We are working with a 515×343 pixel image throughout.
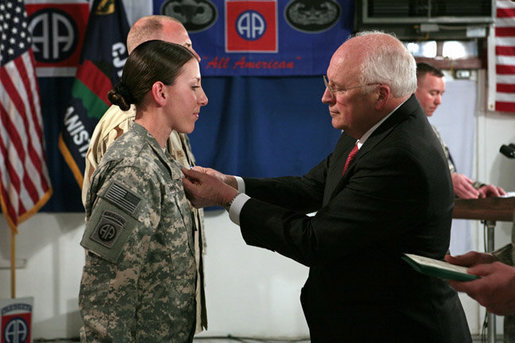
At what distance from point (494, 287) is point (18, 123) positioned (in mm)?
3470

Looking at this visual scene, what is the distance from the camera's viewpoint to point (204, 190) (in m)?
1.97

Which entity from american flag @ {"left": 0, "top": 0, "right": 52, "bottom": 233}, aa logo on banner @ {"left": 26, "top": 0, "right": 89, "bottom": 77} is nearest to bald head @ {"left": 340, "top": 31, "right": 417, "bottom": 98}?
american flag @ {"left": 0, "top": 0, "right": 52, "bottom": 233}

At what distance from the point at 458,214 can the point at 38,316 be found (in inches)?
120

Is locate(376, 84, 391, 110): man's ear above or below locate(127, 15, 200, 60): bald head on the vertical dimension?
below

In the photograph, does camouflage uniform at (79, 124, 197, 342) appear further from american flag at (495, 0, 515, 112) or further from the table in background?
american flag at (495, 0, 515, 112)

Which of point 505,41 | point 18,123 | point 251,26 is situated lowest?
point 18,123

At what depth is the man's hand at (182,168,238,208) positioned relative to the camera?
1.96m

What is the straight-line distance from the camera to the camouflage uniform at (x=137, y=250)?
163cm

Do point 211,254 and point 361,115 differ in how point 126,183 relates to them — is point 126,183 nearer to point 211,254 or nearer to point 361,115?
point 361,115

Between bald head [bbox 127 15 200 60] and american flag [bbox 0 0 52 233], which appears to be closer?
bald head [bbox 127 15 200 60]

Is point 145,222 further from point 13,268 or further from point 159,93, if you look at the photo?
point 13,268

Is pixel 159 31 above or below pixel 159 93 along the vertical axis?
above

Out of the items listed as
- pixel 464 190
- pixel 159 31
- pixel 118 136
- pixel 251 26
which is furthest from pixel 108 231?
pixel 251 26

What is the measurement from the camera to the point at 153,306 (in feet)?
5.78
